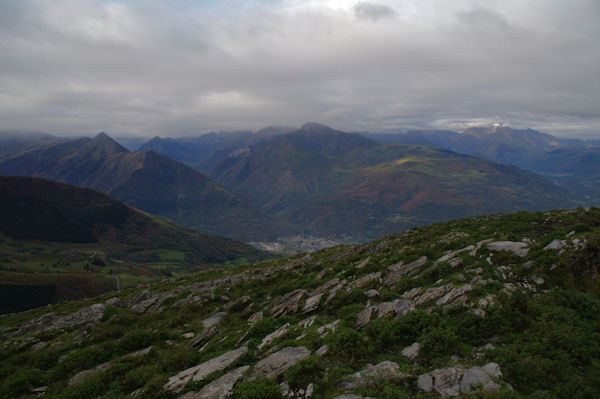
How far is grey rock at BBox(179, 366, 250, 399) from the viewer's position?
11.9m

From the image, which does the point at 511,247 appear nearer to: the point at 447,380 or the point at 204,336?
the point at 447,380

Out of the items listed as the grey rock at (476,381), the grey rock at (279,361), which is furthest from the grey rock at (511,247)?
the grey rock at (279,361)

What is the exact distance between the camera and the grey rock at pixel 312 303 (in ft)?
69.9

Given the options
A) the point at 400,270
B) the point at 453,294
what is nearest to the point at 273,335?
the point at 453,294

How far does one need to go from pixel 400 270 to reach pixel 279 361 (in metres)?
14.9

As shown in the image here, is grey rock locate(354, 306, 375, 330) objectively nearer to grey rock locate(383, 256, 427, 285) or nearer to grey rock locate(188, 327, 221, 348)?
grey rock locate(383, 256, 427, 285)

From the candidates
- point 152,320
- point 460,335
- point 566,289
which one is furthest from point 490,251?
point 152,320

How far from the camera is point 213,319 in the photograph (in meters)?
25.9

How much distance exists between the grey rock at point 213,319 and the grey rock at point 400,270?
1576cm

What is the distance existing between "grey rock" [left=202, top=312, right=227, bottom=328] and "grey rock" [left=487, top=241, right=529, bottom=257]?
80.6ft

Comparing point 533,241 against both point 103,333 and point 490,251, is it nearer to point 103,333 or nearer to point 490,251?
point 490,251

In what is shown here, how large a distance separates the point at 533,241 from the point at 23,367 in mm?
41662

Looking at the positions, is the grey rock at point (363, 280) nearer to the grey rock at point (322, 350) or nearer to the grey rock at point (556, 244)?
the grey rock at point (322, 350)

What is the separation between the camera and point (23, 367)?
21062mm
